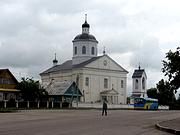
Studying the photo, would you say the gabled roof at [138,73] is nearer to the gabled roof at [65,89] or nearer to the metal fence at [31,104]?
the gabled roof at [65,89]

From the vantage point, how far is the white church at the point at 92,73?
91.7 m

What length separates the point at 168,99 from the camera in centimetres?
10225

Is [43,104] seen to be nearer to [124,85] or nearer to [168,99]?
[124,85]

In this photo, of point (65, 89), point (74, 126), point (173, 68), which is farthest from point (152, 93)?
point (74, 126)

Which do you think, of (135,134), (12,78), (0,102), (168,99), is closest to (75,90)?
(12,78)

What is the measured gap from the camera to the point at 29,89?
6450 cm

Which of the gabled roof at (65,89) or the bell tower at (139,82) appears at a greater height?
the bell tower at (139,82)

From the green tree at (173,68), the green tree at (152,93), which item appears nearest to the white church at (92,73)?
the green tree at (152,93)

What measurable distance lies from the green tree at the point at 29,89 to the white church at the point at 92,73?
2397 centimetres

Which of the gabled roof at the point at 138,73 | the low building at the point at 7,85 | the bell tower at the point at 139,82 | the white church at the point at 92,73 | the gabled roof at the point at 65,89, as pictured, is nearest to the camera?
the low building at the point at 7,85

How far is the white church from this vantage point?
9169cm

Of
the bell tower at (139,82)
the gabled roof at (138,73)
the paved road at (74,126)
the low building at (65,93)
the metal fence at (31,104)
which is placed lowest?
the paved road at (74,126)

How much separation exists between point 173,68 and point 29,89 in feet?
128

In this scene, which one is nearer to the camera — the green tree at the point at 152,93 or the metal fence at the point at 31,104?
the metal fence at the point at 31,104
